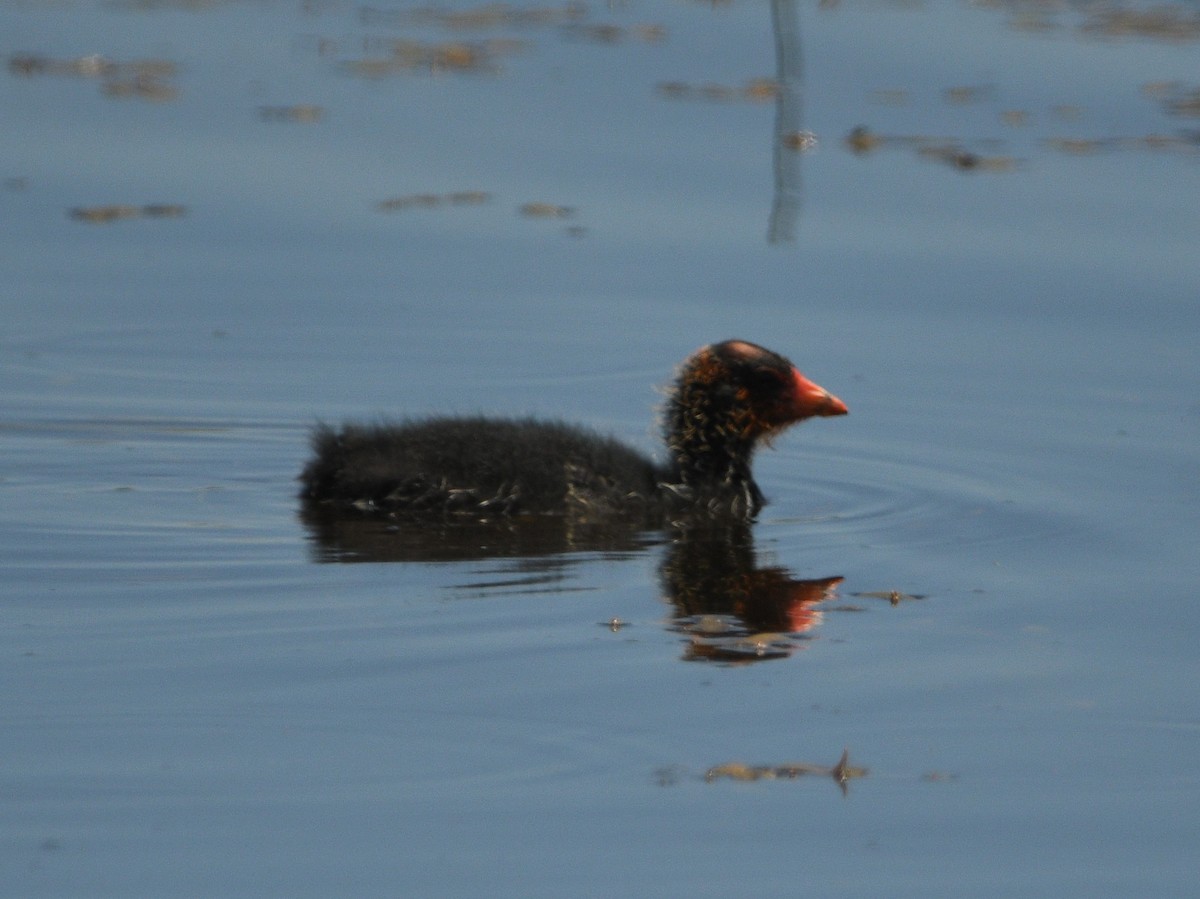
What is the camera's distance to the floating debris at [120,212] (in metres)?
13.9

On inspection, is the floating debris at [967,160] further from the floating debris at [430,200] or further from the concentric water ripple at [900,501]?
the concentric water ripple at [900,501]

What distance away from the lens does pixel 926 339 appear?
12234mm

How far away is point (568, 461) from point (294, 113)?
760 centimetres

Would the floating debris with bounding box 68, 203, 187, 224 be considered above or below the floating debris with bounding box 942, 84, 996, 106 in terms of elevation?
below

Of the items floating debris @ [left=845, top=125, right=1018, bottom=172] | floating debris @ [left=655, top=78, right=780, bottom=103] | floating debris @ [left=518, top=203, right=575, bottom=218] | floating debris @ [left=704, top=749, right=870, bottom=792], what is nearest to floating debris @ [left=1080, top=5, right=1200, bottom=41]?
floating debris @ [left=655, top=78, right=780, bottom=103]

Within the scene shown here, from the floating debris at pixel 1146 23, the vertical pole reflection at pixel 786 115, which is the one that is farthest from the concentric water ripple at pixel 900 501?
the floating debris at pixel 1146 23

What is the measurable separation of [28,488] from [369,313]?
10.8 ft

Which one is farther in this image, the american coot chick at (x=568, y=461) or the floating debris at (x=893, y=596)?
the american coot chick at (x=568, y=461)

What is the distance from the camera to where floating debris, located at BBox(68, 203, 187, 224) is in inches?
548

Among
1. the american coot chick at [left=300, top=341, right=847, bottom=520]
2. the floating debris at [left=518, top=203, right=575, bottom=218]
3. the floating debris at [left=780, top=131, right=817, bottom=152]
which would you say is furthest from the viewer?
the floating debris at [left=780, top=131, right=817, bottom=152]

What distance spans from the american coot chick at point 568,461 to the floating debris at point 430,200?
4578 millimetres

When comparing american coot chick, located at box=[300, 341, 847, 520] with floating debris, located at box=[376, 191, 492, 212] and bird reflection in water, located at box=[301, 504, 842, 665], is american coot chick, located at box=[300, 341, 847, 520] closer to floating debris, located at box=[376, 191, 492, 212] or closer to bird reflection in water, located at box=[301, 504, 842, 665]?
bird reflection in water, located at box=[301, 504, 842, 665]

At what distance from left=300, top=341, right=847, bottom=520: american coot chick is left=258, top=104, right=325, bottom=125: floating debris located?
6835mm

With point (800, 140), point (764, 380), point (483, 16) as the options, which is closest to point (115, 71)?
point (483, 16)
